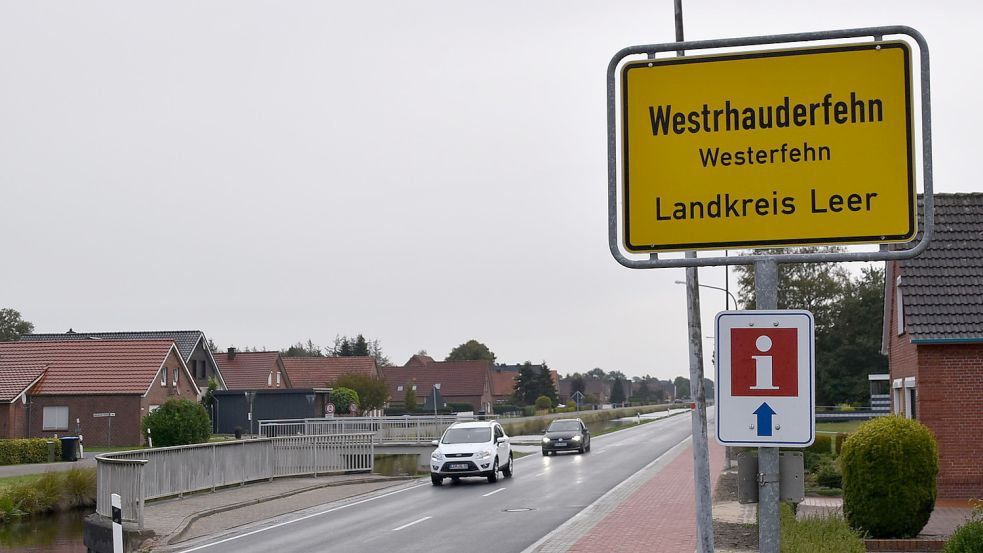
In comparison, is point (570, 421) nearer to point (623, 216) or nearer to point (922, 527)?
point (922, 527)

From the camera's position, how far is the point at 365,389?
81.4 m

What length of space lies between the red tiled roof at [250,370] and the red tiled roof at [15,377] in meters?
27.3

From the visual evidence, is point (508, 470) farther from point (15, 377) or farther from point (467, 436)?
point (15, 377)

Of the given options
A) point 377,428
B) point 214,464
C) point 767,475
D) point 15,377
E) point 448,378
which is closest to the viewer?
point 767,475

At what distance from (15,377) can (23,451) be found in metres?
13.3

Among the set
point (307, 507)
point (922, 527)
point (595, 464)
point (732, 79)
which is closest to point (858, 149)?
point (732, 79)

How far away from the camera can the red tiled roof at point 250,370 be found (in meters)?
82.9

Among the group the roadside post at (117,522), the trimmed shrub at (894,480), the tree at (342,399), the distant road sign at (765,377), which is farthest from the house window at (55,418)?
the distant road sign at (765,377)

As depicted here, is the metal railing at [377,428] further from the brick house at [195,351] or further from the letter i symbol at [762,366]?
the letter i symbol at [762,366]

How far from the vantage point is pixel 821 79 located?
15.2ft

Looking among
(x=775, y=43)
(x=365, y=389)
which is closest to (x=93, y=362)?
(x=365, y=389)

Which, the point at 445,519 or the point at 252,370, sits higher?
the point at 252,370

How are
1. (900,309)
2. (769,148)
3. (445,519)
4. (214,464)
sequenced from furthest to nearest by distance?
(214,464) → (900,309) → (445,519) → (769,148)

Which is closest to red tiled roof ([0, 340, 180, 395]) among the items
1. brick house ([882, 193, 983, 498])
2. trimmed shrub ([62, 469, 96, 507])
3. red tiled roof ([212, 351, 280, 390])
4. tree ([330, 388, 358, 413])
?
tree ([330, 388, 358, 413])
